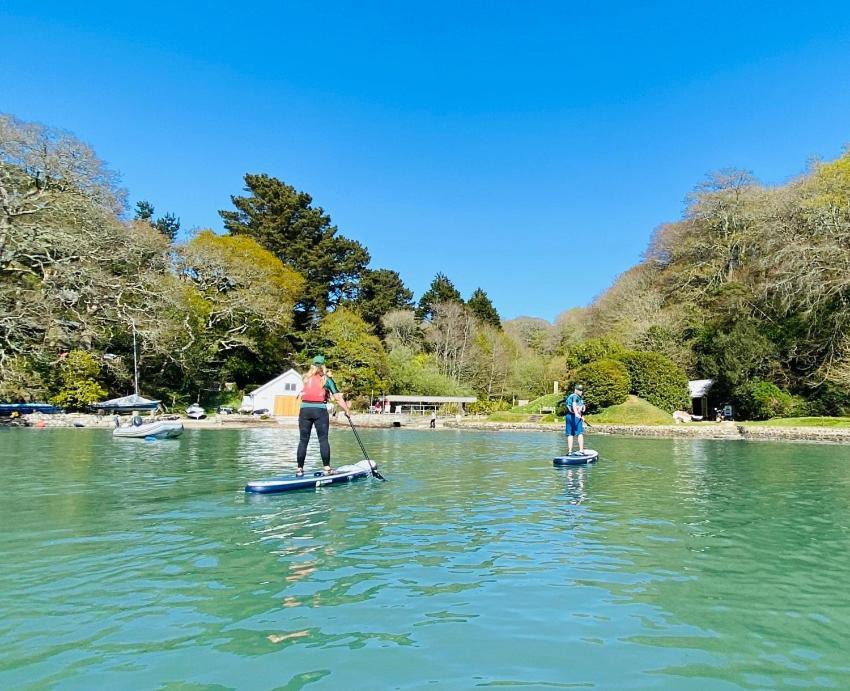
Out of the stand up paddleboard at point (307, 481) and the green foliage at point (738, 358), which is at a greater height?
the green foliage at point (738, 358)

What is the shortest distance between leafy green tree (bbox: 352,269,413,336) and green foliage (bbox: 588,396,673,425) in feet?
109

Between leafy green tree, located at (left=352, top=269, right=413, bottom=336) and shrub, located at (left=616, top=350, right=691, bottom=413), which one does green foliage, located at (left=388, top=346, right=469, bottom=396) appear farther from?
shrub, located at (left=616, top=350, right=691, bottom=413)

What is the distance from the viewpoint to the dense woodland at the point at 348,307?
36.6m

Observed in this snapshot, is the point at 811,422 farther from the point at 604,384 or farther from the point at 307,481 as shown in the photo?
the point at 307,481

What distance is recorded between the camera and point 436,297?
77188mm

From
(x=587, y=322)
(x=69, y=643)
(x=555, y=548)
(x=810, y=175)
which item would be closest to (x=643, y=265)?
(x=587, y=322)

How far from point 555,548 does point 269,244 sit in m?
66.6

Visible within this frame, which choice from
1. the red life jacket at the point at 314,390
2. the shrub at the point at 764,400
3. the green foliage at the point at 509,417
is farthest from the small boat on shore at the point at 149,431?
the shrub at the point at 764,400

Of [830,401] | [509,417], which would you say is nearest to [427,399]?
[509,417]

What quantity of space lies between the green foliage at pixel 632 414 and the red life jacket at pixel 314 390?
30521mm

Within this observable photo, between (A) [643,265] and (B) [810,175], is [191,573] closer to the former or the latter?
(B) [810,175]

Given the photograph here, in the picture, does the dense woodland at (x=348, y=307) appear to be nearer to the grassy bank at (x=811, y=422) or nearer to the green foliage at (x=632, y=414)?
the green foliage at (x=632, y=414)

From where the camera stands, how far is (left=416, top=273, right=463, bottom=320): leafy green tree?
3034 inches

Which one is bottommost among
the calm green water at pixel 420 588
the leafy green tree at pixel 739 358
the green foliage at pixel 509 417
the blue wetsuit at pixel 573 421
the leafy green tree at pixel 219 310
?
the calm green water at pixel 420 588
